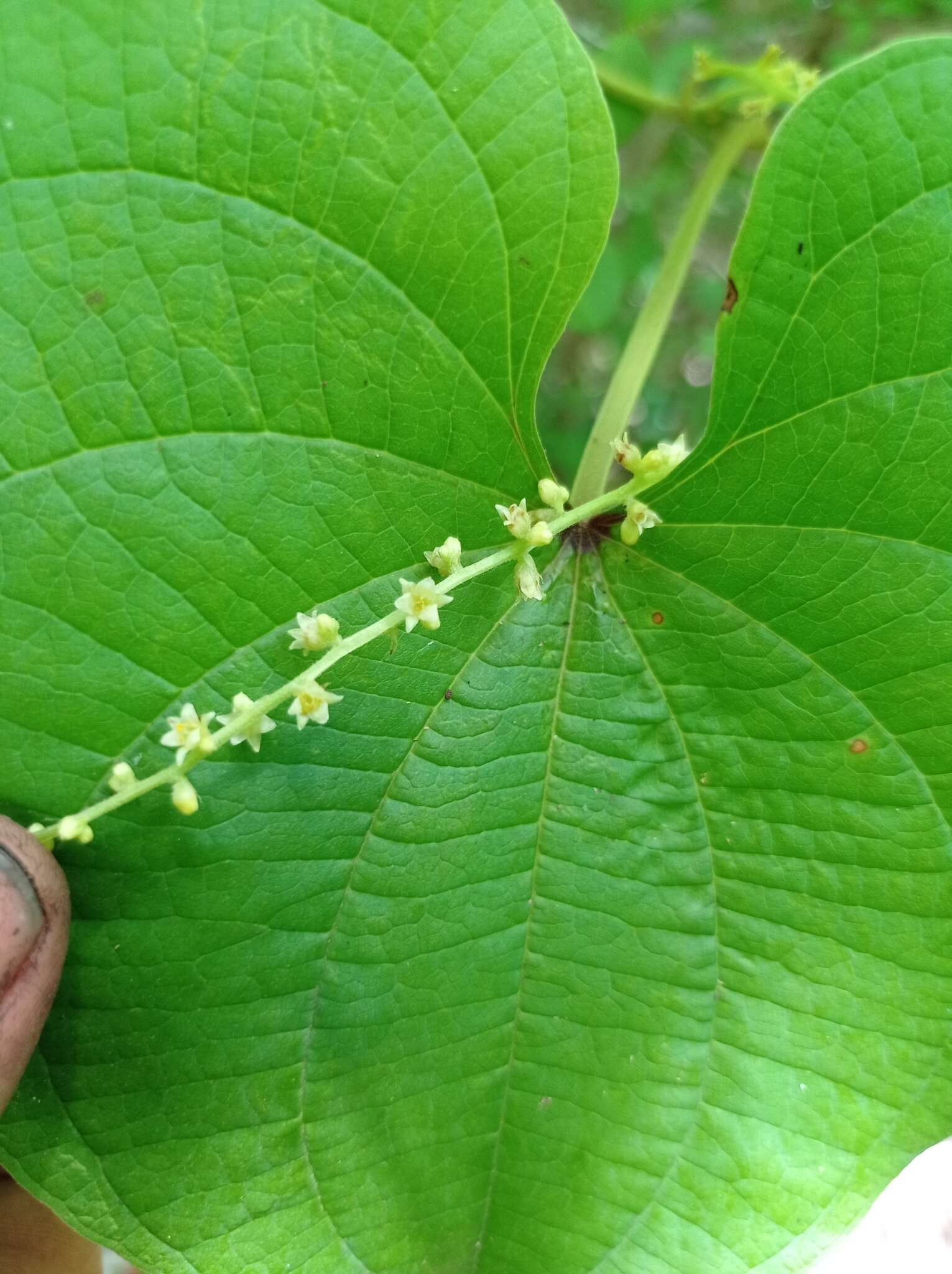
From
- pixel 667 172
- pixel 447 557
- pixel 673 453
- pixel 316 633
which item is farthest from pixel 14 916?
pixel 667 172

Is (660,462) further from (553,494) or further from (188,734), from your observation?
(188,734)

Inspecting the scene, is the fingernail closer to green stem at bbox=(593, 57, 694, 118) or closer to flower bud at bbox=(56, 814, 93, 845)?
flower bud at bbox=(56, 814, 93, 845)

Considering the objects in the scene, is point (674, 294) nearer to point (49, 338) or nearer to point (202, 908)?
point (49, 338)

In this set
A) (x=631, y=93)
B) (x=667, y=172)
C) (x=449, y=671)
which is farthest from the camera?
(x=667, y=172)

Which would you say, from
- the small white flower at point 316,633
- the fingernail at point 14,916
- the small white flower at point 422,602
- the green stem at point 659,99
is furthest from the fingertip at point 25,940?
the green stem at point 659,99

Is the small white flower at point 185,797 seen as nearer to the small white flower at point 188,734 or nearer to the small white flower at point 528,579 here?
the small white flower at point 188,734

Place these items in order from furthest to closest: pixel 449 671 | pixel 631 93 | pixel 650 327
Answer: pixel 631 93
pixel 650 327
pixel 449 671

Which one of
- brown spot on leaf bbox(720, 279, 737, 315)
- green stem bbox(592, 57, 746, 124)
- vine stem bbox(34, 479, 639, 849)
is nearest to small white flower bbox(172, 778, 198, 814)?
vine stem bbox(34, 479, 639, 849)
